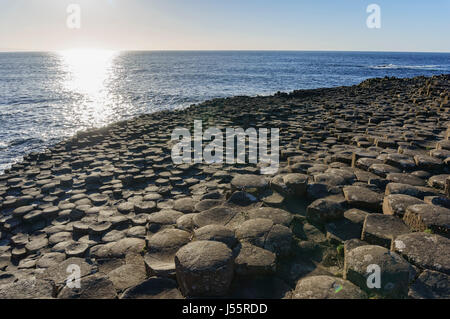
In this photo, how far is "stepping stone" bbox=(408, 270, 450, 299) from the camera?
2076 mm

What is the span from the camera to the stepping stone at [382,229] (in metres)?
2.75

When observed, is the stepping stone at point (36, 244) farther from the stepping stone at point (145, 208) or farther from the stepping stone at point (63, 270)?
the stepping stone at point (145, 208)

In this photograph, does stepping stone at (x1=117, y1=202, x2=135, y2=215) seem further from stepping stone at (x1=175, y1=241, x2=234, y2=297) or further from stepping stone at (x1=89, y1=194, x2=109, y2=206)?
stepping stone at (x1=175, y1=241, x2=234, y2=297)

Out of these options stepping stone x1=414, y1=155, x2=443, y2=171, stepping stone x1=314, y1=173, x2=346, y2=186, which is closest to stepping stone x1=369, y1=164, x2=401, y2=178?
stepping stone x1=414, y1=155, x2=443, y2=171

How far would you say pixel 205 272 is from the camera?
7.46ft

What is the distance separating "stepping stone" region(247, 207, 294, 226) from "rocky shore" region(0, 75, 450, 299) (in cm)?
2

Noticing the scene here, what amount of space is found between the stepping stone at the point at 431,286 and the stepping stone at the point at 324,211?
1148 mm

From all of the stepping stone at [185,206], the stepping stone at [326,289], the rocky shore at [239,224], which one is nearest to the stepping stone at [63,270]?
the rocky shore at [239,224]
